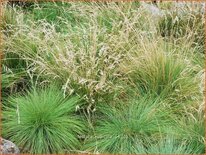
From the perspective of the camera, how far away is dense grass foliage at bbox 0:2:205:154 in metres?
4.41

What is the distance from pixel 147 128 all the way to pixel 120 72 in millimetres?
795

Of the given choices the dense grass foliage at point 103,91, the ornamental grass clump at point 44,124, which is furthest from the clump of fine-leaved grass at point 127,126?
the ornamental grass clump at point 44,124

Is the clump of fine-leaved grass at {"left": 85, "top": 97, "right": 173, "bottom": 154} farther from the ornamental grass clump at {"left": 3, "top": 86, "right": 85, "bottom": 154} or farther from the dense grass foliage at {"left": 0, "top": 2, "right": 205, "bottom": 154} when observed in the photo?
the ornamental grass clump at {"left": 3, "top": 86, "right": 85, "bottom": 154}

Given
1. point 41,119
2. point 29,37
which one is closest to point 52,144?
point 41,119

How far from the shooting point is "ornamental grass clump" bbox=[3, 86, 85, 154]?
4414 millimetres

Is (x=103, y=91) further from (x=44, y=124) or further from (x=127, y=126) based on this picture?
(x=44, y=124)

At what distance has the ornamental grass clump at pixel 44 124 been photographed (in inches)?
174

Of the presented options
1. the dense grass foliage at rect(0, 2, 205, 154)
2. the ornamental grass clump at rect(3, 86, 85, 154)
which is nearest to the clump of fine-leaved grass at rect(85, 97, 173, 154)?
the dense grass foliage at rect(0, 2, 205, 154)

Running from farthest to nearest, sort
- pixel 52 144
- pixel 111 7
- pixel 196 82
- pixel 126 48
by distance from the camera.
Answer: pixel 111 7 < pixel 126 48 < pixel 196 82 < pixel 52 144

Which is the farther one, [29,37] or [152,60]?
[29,37]

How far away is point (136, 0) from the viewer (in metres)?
6.69

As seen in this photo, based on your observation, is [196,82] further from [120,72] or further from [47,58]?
[47,58]

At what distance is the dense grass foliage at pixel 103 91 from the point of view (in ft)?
14.5

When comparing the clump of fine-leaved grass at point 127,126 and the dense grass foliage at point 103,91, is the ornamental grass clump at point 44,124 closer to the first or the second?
the dense grass foliage at point 103,91
